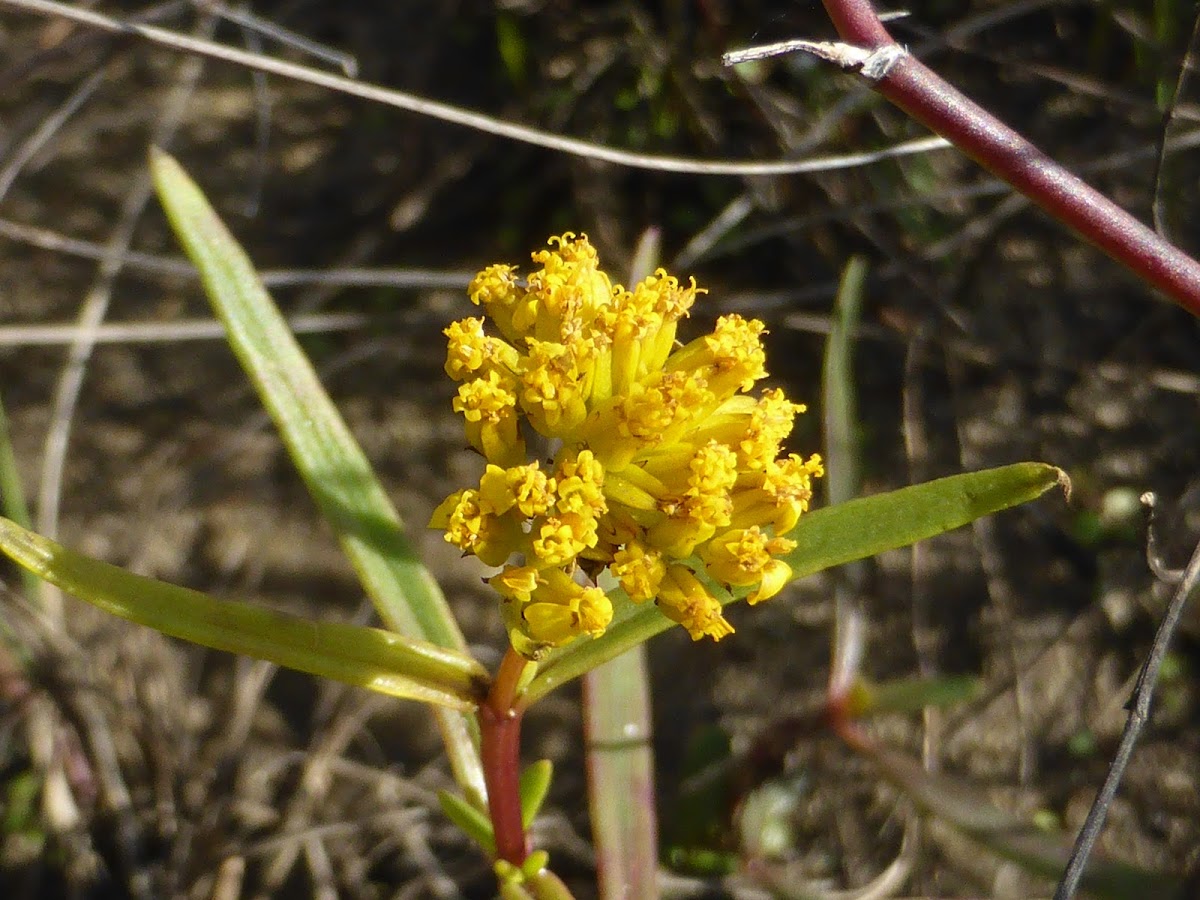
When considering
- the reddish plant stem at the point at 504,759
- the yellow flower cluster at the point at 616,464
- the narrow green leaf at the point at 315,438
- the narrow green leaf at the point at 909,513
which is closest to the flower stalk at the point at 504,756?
the reddish plant stem at the point at 504,759

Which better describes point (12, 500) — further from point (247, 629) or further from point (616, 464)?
point (616, 464)

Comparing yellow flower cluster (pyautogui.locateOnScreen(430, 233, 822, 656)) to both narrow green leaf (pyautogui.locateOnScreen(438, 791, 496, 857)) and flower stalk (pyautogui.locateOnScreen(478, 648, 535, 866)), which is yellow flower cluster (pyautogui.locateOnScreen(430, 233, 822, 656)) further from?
narrow green leaf (pyautogui.locateOnScreen(438, 791, 496, 857))

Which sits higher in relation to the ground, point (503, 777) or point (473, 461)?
point (473, 461)

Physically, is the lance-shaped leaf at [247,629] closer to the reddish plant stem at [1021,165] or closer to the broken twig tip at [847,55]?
the broken twig tip at [847,55]

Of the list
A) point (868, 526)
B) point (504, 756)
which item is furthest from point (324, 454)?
point (868, 526)

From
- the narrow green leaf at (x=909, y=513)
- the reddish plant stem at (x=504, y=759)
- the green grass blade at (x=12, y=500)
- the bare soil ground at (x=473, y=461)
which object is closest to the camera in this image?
the narrow green leaf at (x=909, y=513)

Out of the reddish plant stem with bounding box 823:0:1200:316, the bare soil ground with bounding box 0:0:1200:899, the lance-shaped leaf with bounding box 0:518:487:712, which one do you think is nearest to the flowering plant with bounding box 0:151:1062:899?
the lance-shaped leaf with bounding box 0:518:487:712
